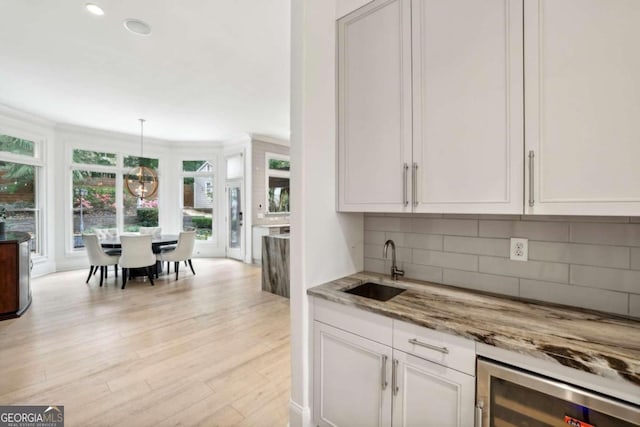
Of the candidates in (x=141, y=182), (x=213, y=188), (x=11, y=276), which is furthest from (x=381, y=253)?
(x=213, y=188)

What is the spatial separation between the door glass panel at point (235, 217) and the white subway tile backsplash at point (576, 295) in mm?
6527

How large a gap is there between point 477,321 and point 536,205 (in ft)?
1.83

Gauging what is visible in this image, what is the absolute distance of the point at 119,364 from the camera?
259 cm

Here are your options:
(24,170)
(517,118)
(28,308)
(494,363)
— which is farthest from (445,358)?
(24,170)

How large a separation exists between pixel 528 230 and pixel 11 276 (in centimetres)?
518

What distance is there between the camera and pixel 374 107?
1.77 metres

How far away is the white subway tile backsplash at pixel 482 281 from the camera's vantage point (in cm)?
164

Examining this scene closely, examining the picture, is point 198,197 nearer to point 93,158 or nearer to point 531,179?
point 93,158

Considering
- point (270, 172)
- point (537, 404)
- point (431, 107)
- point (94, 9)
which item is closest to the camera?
point (537, 404)

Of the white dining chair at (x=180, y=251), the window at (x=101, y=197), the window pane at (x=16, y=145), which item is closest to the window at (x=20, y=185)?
the window pane at (x=16, y=145)

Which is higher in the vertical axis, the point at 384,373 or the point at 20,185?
the point at 20,185

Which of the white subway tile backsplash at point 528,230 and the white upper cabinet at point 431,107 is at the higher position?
the white upper cabinet at point 431,107
